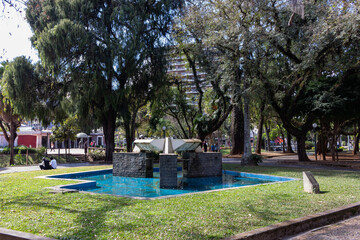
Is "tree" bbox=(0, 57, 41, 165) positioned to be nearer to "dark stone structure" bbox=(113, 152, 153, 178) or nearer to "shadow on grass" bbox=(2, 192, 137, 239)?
"dark stone structure" bbox=(113, 152, 153, 178)

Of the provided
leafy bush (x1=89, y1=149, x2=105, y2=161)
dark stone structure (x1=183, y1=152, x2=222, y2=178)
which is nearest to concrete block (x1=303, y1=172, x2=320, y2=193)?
dark stone structure (x1=183, y1=152, x2=222, y2=178)

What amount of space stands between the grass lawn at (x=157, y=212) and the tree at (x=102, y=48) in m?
14.2

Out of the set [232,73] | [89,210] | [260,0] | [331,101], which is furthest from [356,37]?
[89,210]

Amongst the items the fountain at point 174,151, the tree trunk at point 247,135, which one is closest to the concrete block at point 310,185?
the fountain at point 174,151

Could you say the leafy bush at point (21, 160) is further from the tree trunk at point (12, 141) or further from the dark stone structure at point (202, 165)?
the dark stone structure at point (202, 165)

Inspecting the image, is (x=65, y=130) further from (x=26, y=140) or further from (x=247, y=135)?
(x=26, y=140)

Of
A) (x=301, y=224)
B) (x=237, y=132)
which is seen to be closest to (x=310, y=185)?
(x=301, y=224)

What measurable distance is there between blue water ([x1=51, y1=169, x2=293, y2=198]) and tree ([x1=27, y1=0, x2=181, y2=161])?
7.53 metres

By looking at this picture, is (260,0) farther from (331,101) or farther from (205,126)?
(205,126)

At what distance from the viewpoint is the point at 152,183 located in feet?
46.5

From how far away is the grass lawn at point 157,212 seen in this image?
16.6 ft

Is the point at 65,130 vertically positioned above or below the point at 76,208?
above

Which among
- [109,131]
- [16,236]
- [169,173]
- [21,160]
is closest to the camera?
[16,236]

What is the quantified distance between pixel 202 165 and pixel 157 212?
1012 cm
